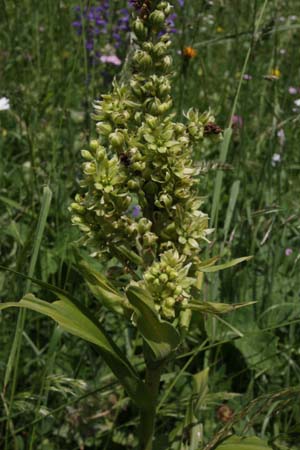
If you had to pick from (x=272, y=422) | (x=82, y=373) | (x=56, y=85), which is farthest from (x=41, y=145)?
(x=272, y=422)

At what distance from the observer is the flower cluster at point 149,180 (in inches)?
41.4

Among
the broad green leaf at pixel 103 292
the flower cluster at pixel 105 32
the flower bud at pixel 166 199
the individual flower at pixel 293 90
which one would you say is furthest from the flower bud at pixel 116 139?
the individual flower at pixel 293 90

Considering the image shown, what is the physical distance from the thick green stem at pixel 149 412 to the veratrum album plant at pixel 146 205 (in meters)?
0.04

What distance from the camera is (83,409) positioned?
164 cm

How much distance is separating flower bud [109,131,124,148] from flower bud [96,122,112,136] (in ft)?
0.11

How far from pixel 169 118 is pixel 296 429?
61cm

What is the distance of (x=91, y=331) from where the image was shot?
3.77ft

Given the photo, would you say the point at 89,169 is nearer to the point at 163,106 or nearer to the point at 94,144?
the point at 94,144

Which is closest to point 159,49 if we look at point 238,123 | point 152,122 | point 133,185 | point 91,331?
point 152,122

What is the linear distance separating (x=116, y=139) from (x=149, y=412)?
1.79 ft

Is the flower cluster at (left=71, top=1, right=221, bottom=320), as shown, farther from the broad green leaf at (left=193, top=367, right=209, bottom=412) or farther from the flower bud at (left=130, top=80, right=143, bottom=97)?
the broad green leaf at (left=193, top=367, right=209, bottom=412)

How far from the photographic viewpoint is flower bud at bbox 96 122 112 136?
1.11 meters

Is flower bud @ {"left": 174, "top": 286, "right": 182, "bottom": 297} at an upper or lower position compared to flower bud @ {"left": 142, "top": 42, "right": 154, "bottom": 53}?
lower

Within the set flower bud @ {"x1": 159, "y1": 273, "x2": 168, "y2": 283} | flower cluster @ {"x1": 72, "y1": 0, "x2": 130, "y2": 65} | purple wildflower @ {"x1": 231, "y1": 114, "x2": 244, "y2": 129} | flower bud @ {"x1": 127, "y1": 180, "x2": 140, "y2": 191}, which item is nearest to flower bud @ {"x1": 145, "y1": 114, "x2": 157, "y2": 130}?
flower bud @ {"x1": 127, "y1": 180, "x2": 140, "y2": 191}
